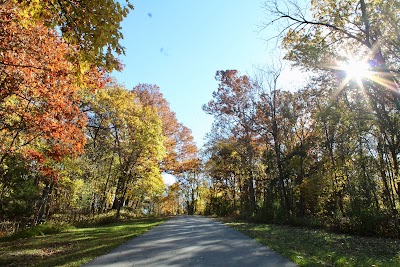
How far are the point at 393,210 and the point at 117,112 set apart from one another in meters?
19.0

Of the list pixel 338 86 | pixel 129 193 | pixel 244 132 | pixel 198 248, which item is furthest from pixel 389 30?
pixel 129 193

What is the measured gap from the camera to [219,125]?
27047 mm

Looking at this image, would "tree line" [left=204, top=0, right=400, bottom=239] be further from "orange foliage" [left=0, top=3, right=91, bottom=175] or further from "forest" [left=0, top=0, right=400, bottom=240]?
"orange foliage" [left=0, top=3, right=91, bottom=175]

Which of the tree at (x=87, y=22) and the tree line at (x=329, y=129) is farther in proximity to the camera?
the tree line at (x=329, y=129)

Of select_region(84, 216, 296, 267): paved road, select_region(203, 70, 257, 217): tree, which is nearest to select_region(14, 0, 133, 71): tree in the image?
select_region(84, 216, 296, 267): paved road

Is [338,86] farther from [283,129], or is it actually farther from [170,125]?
[170,125]

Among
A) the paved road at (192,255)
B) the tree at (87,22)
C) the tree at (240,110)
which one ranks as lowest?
the paved road at (192,255)

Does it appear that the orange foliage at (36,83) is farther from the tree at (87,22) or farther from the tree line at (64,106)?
the tree at (87,22)

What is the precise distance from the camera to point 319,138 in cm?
2294

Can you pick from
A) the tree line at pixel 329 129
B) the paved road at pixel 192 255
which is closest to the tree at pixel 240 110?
the tree line at pixel 329 129

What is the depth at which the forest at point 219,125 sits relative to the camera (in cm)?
768

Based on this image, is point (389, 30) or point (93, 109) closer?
point (389, 30)

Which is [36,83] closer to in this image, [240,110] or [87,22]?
[87,22]

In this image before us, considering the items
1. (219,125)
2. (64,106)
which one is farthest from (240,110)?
(64,106)
